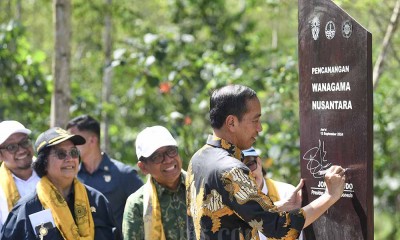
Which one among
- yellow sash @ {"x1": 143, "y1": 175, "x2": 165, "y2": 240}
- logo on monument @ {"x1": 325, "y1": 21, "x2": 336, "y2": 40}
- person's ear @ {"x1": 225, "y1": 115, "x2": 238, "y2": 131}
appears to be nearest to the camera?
person's ear @ {"x1": 225, "y1": 115, "x2": 238, "y2": 131}

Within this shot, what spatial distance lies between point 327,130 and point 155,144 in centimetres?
139

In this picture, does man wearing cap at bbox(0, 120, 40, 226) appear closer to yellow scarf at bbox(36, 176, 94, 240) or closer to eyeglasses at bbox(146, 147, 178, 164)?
yellow scarf at bbox(36, 176, 94, 240)

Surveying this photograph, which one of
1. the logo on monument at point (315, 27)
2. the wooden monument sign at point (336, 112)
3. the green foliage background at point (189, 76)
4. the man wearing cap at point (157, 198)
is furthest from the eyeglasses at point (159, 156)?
the green foliage background at point (189, 76)

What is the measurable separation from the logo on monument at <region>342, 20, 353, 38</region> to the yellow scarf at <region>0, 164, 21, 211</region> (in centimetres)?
280

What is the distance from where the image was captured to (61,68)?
7719 mm

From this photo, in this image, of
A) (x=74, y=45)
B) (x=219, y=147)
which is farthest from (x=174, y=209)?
(x=74, y=45)

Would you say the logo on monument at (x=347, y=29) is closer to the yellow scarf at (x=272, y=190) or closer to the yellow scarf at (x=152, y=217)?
the yellow scarf at (x=272, y=190)

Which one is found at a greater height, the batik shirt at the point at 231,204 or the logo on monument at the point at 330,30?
the logo on monument at the point at 330,30

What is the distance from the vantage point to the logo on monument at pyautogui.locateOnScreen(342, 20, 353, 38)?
156 inches

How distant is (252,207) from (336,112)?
2.43ft

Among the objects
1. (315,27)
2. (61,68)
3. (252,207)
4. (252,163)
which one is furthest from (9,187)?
(315,27)

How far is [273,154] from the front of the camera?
7.94 meters

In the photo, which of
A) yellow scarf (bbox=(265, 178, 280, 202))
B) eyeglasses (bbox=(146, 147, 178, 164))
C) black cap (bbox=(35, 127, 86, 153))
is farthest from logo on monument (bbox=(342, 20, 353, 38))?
black cap (bbox=(35, 127, 86, 153))
